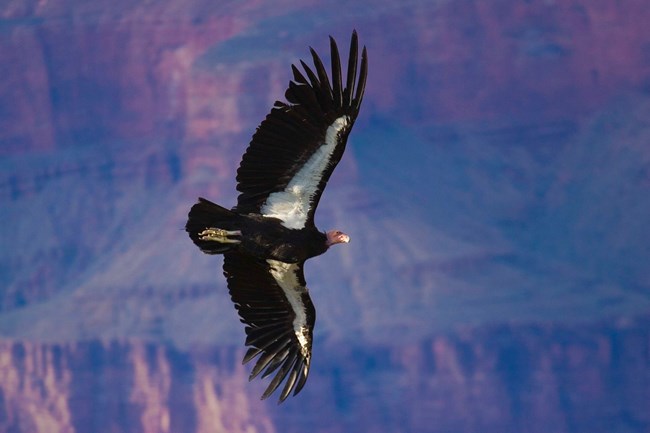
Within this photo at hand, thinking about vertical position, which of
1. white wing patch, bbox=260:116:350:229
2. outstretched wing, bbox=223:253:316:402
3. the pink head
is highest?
white wing patch, bbox=260:116:350:229

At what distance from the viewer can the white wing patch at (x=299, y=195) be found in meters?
14.2

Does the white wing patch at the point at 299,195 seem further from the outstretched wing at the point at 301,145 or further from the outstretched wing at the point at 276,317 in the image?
the outstretched wing at the point at 276,317

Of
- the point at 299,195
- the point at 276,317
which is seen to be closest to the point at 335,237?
the point at 299,195

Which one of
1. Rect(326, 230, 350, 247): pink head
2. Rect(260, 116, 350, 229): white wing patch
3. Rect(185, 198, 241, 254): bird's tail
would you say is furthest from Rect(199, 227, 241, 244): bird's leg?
Rect(326, 230, 350, 247): pink head

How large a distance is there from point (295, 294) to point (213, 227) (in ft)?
5.93

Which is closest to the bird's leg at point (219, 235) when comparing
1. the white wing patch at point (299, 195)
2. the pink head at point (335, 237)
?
the white wing patch at point (299, 195)

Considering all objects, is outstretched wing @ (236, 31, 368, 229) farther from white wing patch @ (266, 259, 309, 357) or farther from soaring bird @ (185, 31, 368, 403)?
white wing patch @ (266, 259, 309, 357)

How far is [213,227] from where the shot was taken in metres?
13.9

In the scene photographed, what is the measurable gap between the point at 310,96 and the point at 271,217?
1375 mm

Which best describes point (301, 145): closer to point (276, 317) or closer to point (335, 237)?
point (335, 237)

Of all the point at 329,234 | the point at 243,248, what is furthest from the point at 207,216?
the point at 329,234

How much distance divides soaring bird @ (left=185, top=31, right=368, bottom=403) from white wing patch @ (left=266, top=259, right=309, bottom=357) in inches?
0.4

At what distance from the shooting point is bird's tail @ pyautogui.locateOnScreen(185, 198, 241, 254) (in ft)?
45.3

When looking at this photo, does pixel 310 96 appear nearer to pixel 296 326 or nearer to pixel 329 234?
pixel 329 234
